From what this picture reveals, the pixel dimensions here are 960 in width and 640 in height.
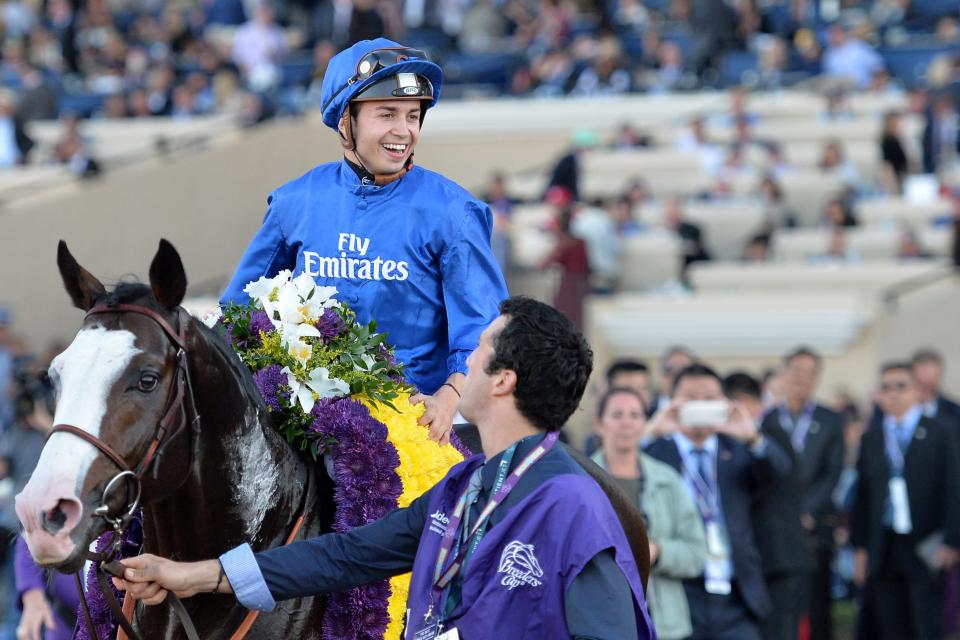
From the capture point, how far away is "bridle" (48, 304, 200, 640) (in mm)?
4254

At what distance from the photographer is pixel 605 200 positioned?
19438mm

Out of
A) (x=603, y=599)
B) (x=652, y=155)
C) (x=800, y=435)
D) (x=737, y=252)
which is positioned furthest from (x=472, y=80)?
(x=603, y=599)

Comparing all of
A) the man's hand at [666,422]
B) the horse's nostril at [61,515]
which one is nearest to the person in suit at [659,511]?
the man's hand at [666,422]

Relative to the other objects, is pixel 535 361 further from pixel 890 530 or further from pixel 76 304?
pixel 890 530

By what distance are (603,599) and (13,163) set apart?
1975 cm

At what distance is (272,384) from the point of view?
534 centimetres

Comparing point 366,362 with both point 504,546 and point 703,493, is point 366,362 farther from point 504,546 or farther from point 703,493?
point 703,493

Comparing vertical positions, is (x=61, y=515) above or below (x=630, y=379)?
above

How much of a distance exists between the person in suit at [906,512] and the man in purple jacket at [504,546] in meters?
7.73

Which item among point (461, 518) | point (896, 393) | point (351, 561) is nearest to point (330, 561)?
point (351, 561)

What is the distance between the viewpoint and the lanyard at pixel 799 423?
38.5 feet

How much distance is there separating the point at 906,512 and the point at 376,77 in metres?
7.13

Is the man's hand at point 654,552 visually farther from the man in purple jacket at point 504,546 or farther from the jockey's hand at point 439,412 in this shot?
the man in purple jacket at point 504,546

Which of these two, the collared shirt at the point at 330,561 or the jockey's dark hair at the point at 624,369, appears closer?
the collared shirt at the point at 330,561
